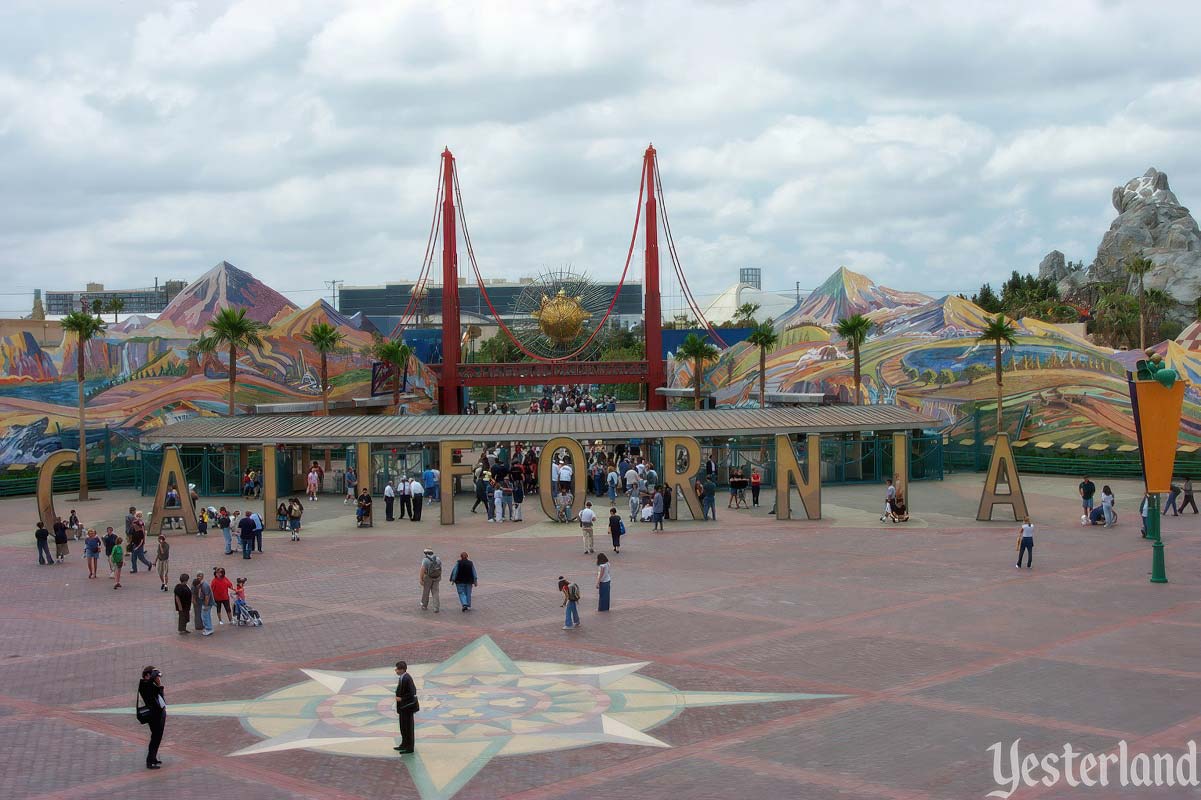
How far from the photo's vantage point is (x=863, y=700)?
49.4ft

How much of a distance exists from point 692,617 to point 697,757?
704 centimetres

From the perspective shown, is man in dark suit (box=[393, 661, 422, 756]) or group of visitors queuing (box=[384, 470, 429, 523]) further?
group of visitors queuing (box=[384, 470, 429, 523])

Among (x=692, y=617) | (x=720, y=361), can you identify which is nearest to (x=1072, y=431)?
(x=720, y=361)

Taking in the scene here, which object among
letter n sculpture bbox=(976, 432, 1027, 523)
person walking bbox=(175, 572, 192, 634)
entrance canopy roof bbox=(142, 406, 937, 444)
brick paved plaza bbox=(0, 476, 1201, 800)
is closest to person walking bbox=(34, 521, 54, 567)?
brick paved plaza bbox=(0, 476, 1201, 800)

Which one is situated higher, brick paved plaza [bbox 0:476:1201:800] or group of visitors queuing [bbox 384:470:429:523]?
group of visitors queuing [bbox 384:470:429:523]

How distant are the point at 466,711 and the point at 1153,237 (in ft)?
413

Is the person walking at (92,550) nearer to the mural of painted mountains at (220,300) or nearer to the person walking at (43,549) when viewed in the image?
the person walking at (43,549)

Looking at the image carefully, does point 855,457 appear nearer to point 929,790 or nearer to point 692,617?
point 692,617

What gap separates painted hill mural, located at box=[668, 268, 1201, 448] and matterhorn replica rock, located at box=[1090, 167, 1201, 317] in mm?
56624

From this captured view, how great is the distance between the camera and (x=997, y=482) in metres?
31.8

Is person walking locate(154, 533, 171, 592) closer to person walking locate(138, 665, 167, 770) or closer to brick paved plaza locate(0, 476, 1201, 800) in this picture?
brick paved plaza locate(0, 476, 1201, 800)

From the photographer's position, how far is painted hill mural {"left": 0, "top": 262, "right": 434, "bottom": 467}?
47156 millimetres

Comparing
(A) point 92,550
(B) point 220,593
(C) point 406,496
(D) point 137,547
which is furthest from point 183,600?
(C) point 406,496

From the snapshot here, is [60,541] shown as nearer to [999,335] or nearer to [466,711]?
[466,711]
